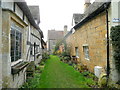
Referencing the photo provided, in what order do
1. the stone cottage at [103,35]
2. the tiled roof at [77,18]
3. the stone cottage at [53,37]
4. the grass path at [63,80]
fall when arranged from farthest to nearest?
the stone cottage at [53,37] → the tiled roof at [77,18] → the grass path at [63,80] → the stone cottage at [103,35]

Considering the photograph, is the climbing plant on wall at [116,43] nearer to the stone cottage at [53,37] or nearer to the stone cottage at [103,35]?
the stone cottage at [103,35]

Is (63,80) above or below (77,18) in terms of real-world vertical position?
below

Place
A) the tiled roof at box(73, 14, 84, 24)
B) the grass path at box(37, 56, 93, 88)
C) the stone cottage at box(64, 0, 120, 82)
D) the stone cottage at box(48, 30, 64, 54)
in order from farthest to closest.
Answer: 1. the stone cottage at box(48, 30, 64, 54)
2. the tiled roof at box(73, 14, 84, 24)
3. the grass path at box(37, 56, 93, 88)
4. the stone cottage at box(64, 0, 120, 82)

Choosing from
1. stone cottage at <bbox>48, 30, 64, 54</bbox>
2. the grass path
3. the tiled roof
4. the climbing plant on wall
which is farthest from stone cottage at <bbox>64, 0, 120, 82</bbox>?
stone cottage at <bbox>48, 30, 64, 54</bbox>

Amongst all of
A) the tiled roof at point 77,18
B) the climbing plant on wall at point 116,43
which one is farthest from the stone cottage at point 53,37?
the climbing plant on wall at point 116,43

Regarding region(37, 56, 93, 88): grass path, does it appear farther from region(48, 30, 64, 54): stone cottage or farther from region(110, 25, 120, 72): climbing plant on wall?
region(48, 30, 64, 54): stone cottage

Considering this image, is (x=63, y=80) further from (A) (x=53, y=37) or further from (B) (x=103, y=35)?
(A) (x=53, y=37)

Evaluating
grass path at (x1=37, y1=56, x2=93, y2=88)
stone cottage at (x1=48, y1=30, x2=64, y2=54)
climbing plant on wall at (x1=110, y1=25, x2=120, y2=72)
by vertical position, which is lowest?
grass path at (x1=37, y1=56, x2=93, y2=88)

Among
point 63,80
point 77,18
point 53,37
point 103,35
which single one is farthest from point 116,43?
point 53,37

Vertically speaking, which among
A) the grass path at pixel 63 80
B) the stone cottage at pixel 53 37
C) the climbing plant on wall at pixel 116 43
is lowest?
the grass path at pixel 63 80

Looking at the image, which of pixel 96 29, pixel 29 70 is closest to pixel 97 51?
pixel 96 29

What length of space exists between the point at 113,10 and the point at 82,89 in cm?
467

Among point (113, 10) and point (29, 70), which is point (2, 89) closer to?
point (29, 70)

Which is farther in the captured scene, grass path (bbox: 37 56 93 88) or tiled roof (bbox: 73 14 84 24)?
tiled roof (bbox: 73 14 84 24)
